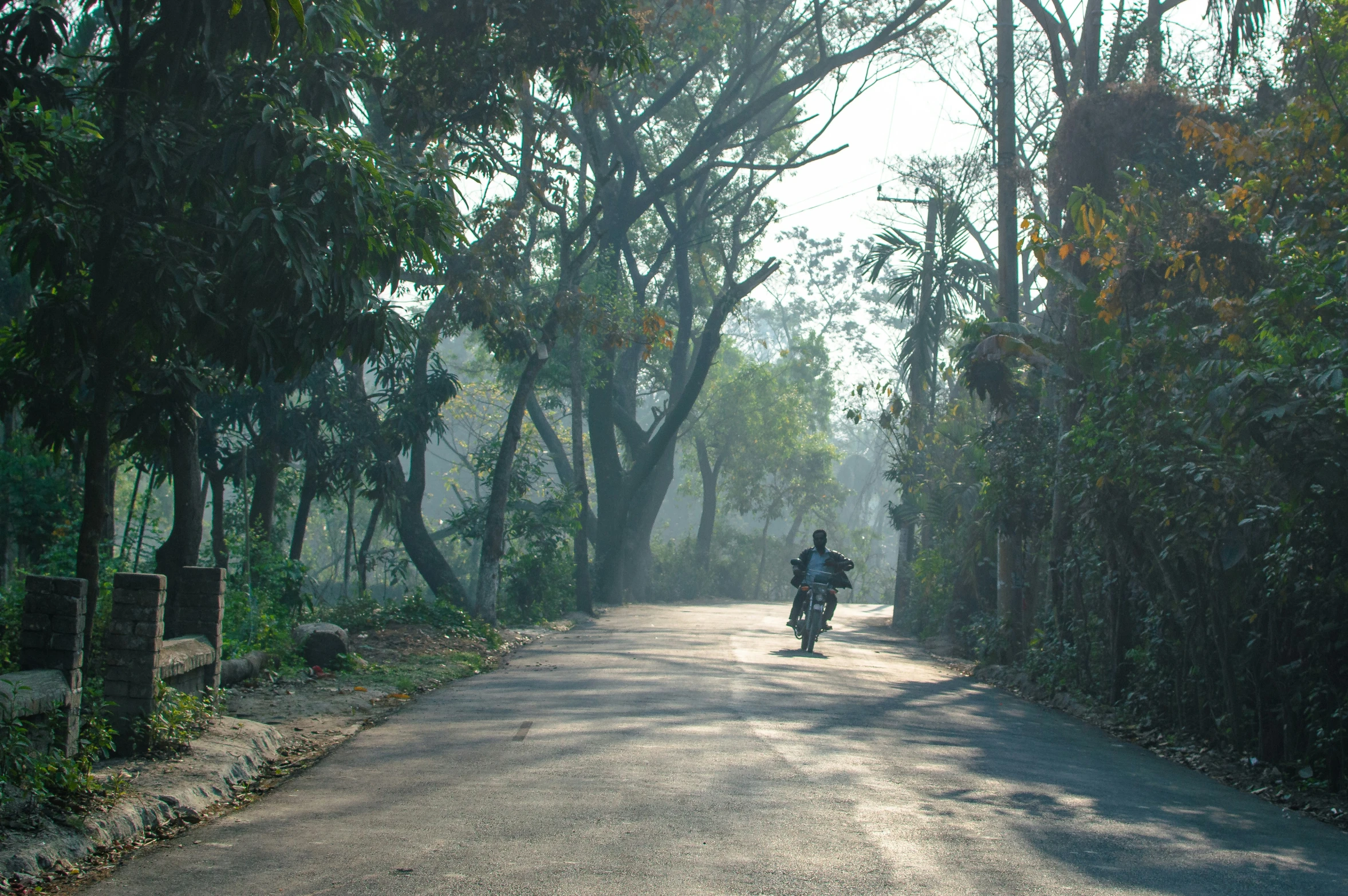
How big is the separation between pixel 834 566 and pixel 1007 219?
18.9 feet

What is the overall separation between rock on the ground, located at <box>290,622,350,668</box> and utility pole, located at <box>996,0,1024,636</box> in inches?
346

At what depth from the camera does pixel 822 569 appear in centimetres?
1809

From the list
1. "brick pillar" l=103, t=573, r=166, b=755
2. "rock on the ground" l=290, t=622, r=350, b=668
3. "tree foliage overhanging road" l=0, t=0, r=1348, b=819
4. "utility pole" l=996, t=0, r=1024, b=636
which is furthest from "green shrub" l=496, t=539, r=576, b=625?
"brick pillar" l=103, t=573, r=166, b=755

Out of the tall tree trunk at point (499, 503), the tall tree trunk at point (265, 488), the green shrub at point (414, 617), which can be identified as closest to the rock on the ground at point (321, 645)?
the green shrub at point (414, 617)

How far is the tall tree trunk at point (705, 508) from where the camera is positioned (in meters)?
51.2

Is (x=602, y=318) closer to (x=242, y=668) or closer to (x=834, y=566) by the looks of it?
(x=834, y=566)

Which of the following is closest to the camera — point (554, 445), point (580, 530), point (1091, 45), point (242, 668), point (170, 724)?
point (170, 724)

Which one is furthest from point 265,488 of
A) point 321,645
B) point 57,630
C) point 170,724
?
point 57,630

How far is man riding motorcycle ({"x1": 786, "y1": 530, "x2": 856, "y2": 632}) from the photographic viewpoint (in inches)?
709

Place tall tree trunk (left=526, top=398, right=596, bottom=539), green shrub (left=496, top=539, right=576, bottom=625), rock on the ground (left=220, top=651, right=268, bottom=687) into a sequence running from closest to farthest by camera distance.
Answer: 1. rock on the ground (left=220, top=651, right=268, bottom=687)
2. green shrub (left=496, top=539, right=576, bottom=625)
3. tall tree trunk (left=526, top=398, right=596, bottom=539)

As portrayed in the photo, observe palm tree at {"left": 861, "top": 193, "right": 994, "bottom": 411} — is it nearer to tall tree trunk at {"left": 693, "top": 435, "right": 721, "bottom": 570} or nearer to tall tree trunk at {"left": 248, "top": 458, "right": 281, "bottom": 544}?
tall tree trunk at {"left": 248, "top": 458, "right": 281, "bottom": 544}

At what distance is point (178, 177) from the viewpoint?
8.38 meters

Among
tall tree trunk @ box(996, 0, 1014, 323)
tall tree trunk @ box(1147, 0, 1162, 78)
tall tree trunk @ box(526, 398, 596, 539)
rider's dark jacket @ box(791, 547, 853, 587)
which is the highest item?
tall tree trunk @ box(1147, 0, 1162, 78)

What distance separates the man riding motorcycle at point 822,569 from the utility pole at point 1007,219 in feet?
7.20
